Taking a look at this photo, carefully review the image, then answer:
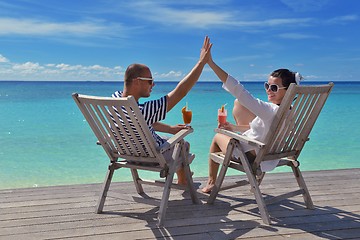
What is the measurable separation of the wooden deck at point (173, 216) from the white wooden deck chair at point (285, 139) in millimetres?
162

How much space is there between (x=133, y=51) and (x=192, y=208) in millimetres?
60549

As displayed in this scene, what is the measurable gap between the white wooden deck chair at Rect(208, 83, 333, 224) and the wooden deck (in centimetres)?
16

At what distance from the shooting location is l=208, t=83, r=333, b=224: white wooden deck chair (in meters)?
3.13

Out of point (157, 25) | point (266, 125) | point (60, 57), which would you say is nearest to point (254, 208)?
point (266, 125)

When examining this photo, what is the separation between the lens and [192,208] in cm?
359

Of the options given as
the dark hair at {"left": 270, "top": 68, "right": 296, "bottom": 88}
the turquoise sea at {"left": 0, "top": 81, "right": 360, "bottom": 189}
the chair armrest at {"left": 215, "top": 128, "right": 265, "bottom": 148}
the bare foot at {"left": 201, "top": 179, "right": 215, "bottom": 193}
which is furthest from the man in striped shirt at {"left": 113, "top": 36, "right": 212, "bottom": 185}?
the turquoise sea at {"left": 0, "top": 81, "right": 360, "bottom": 189}

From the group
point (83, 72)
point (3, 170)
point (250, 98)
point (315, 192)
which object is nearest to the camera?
point (250, 98)

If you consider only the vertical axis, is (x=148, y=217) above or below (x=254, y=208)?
below

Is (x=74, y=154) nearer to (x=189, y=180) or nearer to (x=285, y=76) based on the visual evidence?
(x=189, y=180)

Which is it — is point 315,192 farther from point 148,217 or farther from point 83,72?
point 83,72

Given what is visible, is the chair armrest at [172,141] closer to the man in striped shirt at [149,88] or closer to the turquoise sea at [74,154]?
the man in striped shirt at [149,88]

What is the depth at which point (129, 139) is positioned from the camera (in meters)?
3.22

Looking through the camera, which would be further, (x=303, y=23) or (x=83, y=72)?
(x=83, y=72)

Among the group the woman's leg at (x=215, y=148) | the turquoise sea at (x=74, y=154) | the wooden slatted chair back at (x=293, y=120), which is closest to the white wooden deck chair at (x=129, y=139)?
the woman's leg at (x=215, y=148)
